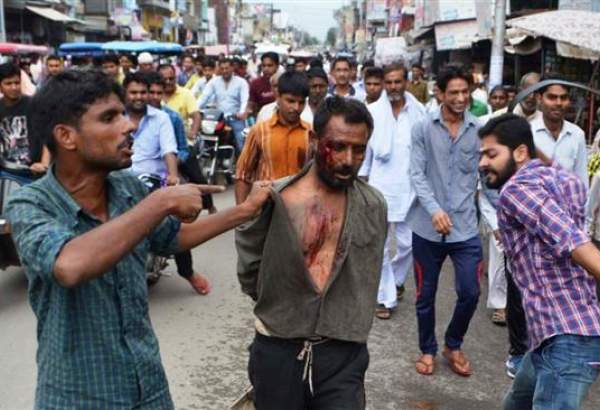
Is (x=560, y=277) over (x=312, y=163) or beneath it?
beneath

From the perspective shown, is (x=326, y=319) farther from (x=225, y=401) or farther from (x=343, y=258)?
(x=225, y=401)

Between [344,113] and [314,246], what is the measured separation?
0.50 m

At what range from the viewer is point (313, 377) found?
2.63 m

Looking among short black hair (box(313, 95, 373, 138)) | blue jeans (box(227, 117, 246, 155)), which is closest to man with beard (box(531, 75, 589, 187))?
short black hair (box(313, 95, 373, 138))

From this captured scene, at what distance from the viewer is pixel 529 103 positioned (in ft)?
22.8

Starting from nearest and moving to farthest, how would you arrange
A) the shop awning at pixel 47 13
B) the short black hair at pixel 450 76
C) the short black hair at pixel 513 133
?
1. the short black hair at pixel 513 133
2. the short black hair at pixel 450 76
3. the shop awning at pixel 47 13

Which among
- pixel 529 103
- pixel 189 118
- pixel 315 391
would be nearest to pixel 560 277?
pixel 315 391

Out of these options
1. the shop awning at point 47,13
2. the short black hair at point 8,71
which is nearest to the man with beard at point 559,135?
the short black hair at point 8,71

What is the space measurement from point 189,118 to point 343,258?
19.0 ft

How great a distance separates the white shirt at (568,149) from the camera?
4.88 meters

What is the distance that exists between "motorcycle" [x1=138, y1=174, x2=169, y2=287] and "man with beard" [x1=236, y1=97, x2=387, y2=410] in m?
3.10

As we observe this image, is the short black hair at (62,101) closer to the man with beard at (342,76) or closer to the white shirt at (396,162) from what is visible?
the white shirt at (396,162)

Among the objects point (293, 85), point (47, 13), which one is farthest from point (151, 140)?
point (47, 13)

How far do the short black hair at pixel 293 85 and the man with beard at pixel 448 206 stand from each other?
2.69 feet
